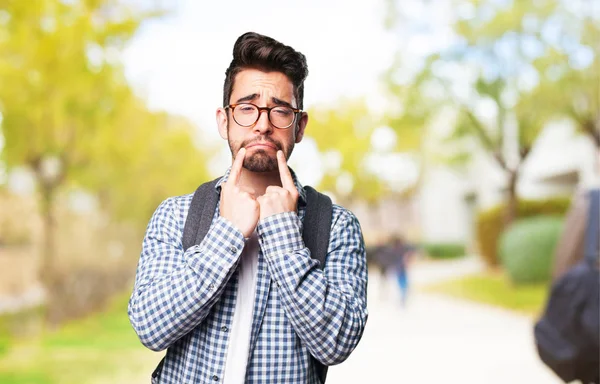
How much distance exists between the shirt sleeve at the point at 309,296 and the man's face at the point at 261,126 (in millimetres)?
126

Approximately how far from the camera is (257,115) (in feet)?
3.80

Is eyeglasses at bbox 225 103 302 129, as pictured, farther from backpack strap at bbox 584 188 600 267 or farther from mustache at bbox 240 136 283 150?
backpack strap at bbox 584 188 600 267

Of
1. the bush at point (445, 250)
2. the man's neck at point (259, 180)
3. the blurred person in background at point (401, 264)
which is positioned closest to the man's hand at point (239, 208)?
the man's neck at point (259, 180)

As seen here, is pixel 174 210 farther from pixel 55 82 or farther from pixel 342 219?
pixel 55 82

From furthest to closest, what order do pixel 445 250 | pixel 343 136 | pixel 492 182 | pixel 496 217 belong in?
pixel 445 250, pixel 343 136, pixel 492 182, pixel 496 217

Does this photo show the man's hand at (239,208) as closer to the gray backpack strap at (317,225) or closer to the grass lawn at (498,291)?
the gray backpack strap at (317,225)

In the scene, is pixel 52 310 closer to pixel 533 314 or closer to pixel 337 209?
pixel 533 314

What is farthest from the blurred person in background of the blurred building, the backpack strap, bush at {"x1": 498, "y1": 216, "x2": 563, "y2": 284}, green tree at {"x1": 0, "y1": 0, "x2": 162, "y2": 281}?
the backpack strap

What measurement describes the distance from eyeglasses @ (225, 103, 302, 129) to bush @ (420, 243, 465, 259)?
714 inches

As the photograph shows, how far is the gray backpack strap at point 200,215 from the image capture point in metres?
1.15

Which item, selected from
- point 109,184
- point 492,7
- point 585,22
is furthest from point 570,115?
point 109,184

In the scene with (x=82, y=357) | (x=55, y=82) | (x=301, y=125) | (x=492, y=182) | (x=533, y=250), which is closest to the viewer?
(x=301, y=125)

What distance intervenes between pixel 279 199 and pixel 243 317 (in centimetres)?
20

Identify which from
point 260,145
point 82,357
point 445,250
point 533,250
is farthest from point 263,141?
point 445,250
